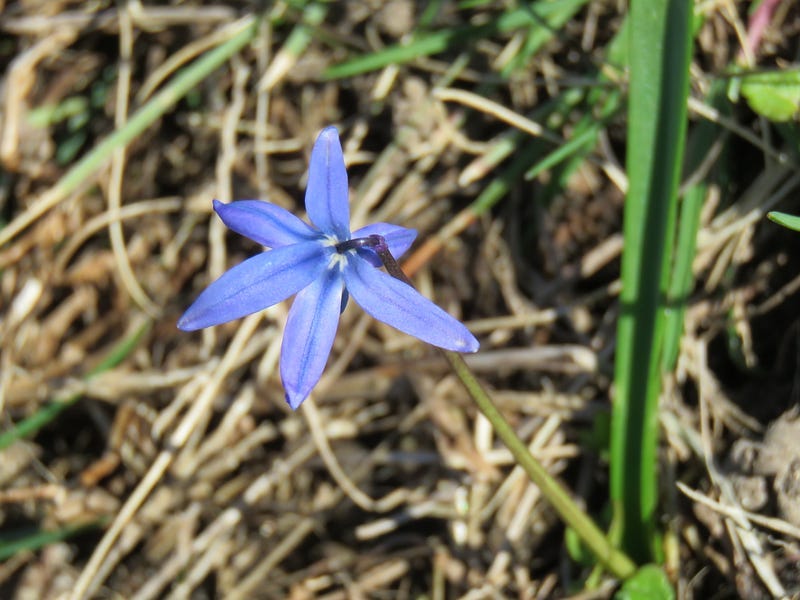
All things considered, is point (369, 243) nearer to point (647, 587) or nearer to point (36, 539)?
point (647, 587)

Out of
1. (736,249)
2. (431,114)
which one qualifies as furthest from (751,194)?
(431,114)

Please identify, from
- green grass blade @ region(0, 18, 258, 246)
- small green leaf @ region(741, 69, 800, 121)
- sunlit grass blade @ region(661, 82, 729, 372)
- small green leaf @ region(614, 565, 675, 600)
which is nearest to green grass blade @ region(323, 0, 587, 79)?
green grass blade @ region(0, 18, 258, 246)

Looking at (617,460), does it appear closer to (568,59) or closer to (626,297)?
(626,297)

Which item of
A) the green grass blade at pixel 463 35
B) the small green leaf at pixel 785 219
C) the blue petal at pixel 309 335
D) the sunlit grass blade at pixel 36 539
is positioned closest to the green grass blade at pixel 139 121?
the green grass blade at pixel 463 35

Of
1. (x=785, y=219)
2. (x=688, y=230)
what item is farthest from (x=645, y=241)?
(x=785, y=219)

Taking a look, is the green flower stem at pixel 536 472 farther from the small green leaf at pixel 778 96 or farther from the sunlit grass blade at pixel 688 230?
the small green leaf at pixel 778 96

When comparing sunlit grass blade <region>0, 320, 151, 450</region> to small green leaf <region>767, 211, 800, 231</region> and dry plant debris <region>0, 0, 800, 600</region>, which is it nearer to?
dry plant debris <region>0, 0, 800, 600</region>
